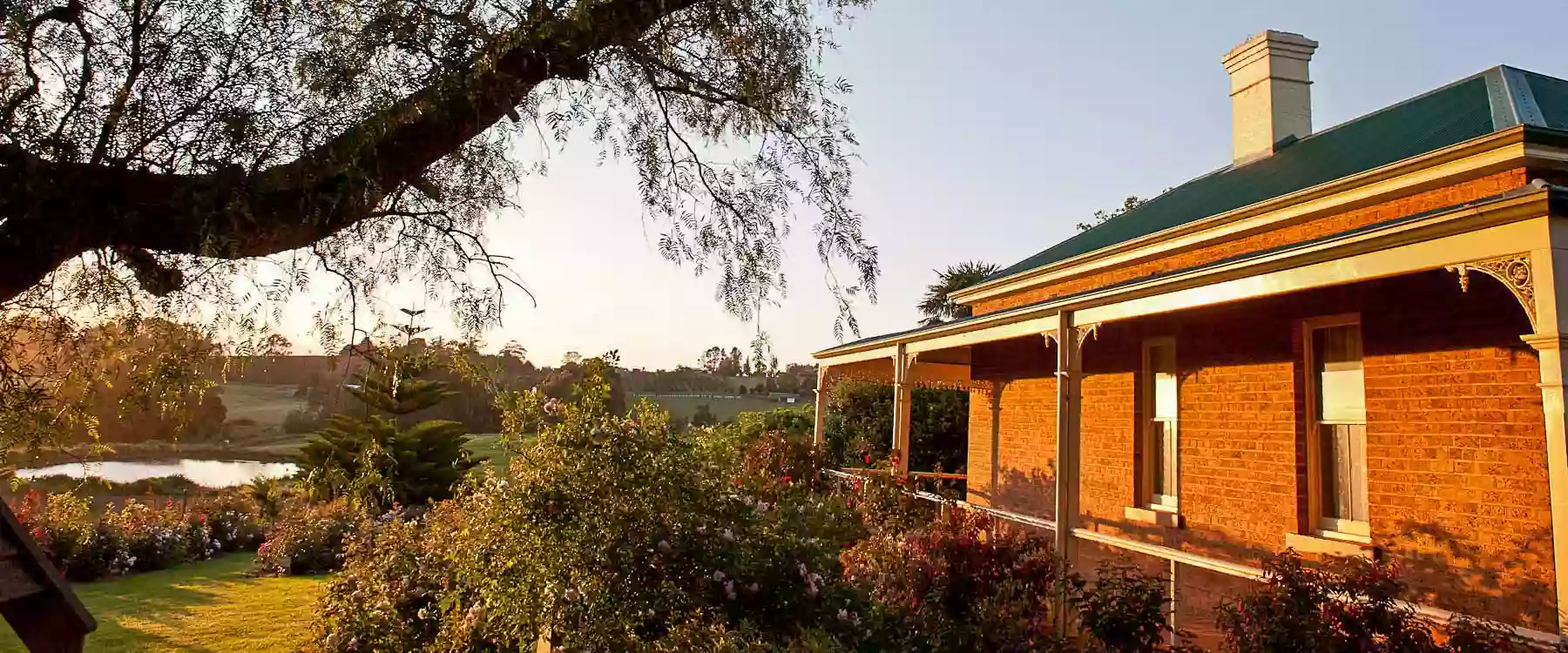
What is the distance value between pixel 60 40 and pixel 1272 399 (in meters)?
9.43

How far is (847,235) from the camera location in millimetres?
4824

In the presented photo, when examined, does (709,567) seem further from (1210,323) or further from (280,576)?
(280,576)

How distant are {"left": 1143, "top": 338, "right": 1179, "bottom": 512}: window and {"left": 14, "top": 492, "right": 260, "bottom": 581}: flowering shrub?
558 inches

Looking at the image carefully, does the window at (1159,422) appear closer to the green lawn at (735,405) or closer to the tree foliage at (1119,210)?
the green lawn at (735,405)

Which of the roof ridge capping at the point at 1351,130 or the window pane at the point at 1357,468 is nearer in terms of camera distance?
the window pane at the point at 1357,468

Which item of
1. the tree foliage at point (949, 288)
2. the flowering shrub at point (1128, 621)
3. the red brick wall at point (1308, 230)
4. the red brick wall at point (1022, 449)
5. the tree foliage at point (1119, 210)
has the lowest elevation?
the flowering shrub at point (1128, 621)

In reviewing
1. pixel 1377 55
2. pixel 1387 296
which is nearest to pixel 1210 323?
pixel 1387 296

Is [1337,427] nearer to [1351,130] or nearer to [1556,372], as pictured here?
[1556,372]

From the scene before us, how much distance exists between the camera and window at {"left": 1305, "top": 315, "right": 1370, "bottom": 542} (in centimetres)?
786

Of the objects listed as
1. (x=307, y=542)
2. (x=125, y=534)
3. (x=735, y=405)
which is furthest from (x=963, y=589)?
(x=735, y=405)

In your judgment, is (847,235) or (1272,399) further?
(1272,399)

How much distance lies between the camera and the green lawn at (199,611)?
30.3 feet

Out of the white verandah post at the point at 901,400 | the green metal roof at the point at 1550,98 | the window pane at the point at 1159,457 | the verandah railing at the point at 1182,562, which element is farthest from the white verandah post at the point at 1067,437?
the green metal roof at the point at 1550,98

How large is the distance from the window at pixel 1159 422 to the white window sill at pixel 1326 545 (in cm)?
190
